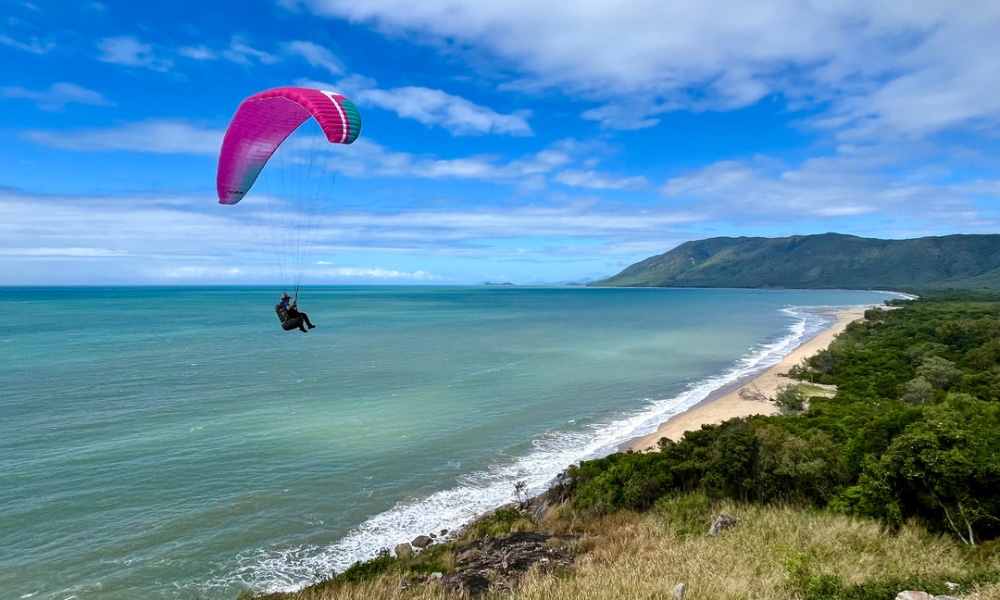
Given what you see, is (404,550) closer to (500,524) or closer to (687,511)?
(500,524)

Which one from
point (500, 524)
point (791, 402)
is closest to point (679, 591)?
point (500, 524)

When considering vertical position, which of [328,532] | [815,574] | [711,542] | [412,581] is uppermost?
[815,574]

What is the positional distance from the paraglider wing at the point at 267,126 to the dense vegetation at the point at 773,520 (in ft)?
36.0

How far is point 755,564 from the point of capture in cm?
948

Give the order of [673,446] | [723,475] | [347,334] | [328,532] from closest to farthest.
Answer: [723,475] < [328,532] < [673,446] < [347,334]

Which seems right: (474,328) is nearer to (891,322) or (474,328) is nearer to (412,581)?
(891,322)

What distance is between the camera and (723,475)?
14883 millimetres

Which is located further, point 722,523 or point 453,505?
point 453,505

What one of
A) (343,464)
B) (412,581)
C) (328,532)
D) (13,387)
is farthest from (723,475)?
(13,387)

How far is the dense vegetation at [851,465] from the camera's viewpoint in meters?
10.6

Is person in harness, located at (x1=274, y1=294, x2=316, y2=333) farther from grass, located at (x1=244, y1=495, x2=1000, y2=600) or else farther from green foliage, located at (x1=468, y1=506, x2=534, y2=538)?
green foliage, located at (x1=468, y1=506, x2=534, y2=538)

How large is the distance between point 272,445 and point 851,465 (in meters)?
21.5

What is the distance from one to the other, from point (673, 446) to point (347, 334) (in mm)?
56145

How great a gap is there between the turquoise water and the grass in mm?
3991
